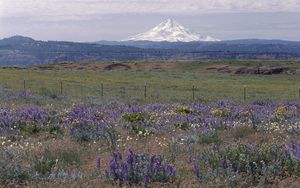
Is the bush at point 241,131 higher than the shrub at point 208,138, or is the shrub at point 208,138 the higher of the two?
the shrub at point 208,138

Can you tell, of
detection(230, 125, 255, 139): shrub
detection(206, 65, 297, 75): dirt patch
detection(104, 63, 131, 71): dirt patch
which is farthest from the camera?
detection(104, 63, 131, 71): dirt patch

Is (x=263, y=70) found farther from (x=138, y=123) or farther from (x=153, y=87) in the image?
(x=138, y=123)

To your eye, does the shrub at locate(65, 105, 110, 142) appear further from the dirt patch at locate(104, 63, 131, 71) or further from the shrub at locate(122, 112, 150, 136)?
the dirt patch at locate(104, 63, 131, 71)

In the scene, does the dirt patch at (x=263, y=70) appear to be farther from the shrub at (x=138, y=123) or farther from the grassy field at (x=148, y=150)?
the shrub at (x=138, y=123)

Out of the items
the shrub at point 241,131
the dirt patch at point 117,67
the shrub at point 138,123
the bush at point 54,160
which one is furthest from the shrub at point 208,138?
the dirt patch at point 117,67

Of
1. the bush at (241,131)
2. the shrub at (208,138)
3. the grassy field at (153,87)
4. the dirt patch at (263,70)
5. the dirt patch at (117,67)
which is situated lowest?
the dirt patch at (117,67)

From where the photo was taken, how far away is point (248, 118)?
51.9 ft

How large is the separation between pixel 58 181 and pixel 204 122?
25.5ft

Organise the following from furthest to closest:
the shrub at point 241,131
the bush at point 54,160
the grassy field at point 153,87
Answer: the grassy field at point 153,87
the shrub at point 241,131
the bush at point 54,160

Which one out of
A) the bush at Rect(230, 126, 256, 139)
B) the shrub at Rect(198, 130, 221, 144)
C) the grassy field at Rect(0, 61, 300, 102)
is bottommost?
the grassy field at Rect(0, 61, 300, 102)

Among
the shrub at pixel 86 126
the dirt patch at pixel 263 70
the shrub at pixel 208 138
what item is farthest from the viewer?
the dirt patch at pixel 263 70

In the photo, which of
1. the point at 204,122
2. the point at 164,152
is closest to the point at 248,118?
the point at 204,122

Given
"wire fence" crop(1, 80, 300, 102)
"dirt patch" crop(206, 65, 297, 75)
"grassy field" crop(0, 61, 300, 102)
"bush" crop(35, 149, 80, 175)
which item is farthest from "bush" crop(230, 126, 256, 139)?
"dirt patch" crop(206, 65, 297, 75)

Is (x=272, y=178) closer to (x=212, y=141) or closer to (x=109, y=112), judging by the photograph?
(x=212, y=141)
